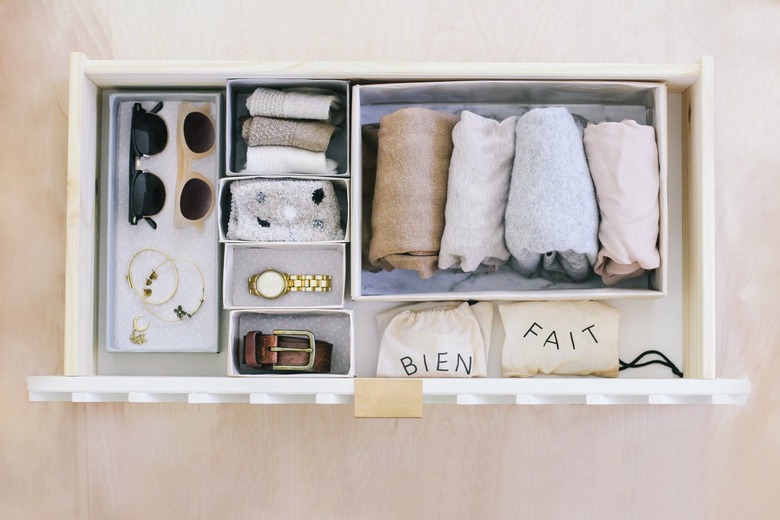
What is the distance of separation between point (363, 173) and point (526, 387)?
1.63 feet

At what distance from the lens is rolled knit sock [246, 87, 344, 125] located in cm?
118

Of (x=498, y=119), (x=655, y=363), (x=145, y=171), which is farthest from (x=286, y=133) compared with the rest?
(x=655, y=363)

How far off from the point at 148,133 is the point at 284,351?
1.60ft

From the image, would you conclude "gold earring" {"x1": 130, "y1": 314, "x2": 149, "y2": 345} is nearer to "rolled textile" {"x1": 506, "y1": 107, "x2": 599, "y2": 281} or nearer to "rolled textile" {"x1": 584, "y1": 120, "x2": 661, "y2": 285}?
"rolled textile" {"x1": 506, "y1": 107, "x2": 599, "y2": 281}

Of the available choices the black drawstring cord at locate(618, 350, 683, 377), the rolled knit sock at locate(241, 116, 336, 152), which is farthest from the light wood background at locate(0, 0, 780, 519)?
the rolled knit sock at locate(241, 116, 336, 152)

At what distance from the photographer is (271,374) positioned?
3.98 ft

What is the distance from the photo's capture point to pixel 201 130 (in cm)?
126

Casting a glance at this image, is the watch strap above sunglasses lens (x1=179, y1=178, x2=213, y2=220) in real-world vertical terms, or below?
below

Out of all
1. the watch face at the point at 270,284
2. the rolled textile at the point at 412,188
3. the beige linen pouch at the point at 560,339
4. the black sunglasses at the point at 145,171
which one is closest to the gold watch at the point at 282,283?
the watch face at the point at 270,284

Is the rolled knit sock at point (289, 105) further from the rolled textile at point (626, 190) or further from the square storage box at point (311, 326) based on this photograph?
the rolled textile at point (626, 190)

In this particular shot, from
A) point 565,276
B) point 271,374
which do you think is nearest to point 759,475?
point 565,276

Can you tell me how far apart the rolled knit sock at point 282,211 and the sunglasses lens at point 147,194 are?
16cm

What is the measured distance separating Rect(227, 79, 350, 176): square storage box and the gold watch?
7.5 inches

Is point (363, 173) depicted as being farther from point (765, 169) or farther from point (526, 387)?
point (765, 169)
